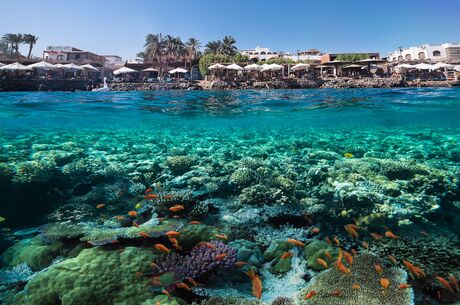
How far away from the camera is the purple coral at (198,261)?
4109mm

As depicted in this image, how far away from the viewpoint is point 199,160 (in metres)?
10.2

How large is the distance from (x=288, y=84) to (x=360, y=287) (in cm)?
3771

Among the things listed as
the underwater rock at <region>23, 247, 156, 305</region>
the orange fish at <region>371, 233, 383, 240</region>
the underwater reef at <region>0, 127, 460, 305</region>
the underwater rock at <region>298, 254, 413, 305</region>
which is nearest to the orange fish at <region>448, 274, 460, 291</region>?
the underwater reef at <region>0, 127, 460, 305</region>

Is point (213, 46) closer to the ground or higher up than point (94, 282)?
higher up

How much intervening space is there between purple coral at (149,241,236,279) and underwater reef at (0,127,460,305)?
2cm

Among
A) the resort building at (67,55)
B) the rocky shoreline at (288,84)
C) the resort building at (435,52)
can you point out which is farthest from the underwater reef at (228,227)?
the resort building at (435,52)

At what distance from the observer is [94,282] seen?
3.96 meters

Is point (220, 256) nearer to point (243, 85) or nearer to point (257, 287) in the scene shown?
point (257, 287)

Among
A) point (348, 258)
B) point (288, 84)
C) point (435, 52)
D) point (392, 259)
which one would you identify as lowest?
point (392, 259)

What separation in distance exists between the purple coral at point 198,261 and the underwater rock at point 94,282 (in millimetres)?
291

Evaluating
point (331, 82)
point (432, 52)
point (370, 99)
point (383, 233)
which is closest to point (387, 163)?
point (383, 233)

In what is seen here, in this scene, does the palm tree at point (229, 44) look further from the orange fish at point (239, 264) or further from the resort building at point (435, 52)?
the orange fish at point (239, 264)

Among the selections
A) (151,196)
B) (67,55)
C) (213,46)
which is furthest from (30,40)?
(151,196)

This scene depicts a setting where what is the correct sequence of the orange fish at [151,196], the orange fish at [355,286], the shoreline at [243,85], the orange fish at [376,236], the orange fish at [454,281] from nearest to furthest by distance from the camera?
1. the orange fish at [355,286]
2. the orange fish at [454,281]
3. the orange fish at [376,236]
4. the orange fish at [151,196]
5. the shoreline at [243,85]
